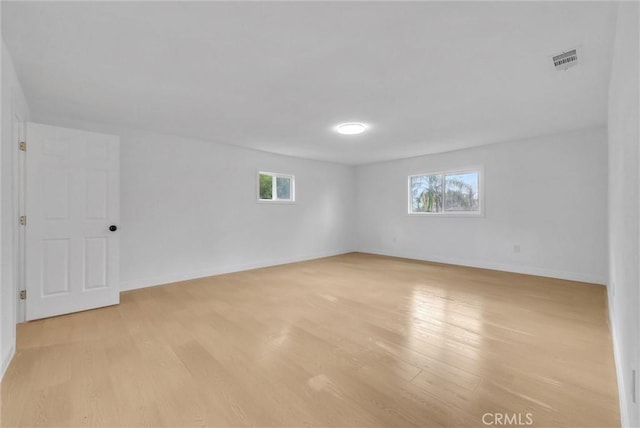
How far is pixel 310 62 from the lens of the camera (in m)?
2.23

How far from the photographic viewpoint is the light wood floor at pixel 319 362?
60.8 inches

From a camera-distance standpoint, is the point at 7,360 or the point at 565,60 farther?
the point at 565,60

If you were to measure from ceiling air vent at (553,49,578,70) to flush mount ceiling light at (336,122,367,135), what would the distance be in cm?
207

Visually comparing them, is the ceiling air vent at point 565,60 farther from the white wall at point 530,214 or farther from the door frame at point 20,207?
the door frame at point 20,207

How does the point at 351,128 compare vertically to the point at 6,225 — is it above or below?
above

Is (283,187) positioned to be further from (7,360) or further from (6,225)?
(7,360)

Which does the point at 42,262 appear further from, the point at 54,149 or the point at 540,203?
the point at 540,203

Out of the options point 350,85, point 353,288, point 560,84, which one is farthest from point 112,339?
point 560,84

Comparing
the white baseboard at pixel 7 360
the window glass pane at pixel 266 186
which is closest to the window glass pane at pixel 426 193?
the window glass pane at pixel 266 186

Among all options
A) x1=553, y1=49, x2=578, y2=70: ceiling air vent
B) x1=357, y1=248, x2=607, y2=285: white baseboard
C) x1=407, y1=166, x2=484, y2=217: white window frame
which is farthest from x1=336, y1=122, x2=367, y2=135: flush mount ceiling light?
x1=357, y1=248, x2=607, y2=285: white baseboard

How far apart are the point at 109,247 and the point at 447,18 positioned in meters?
3.98

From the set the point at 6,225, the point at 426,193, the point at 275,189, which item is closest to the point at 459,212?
the point at 426,193

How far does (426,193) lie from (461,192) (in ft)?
2.48

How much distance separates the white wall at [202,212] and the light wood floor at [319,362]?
0.83 meters
